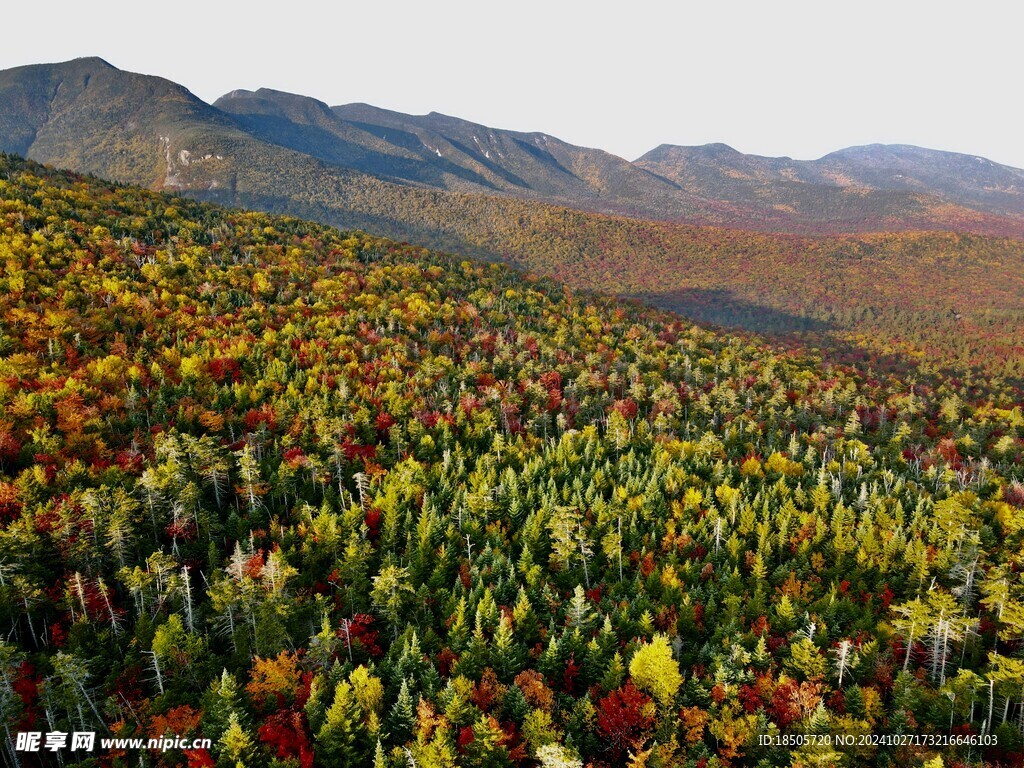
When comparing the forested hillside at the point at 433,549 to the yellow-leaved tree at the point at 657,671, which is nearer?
the forested hillside at the point at 433,549

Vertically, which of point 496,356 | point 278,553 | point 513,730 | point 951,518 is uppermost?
point 496,356

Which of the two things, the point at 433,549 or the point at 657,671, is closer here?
the point at 657,671

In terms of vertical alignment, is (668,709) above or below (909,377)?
below

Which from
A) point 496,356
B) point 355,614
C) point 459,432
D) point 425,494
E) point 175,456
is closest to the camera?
point 355,614

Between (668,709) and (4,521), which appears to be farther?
(4,521)

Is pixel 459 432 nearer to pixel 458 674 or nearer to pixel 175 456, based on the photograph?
pixel 175 456

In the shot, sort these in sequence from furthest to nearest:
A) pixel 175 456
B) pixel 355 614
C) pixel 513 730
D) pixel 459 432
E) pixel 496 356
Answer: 1. pixel 496 356
2. pixel 459 432
3. pixel 175 456
4. pixel 355 614
5. pixel 513 730

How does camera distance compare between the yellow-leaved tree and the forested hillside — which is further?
the yellow-leaved tree

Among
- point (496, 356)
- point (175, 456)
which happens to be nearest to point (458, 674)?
point (175, 456)
